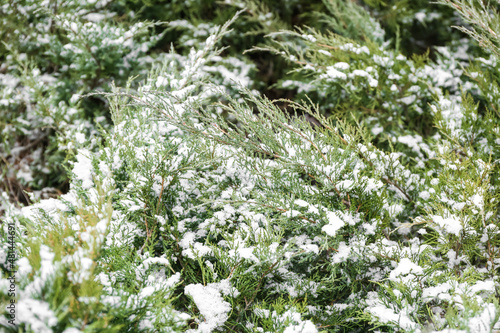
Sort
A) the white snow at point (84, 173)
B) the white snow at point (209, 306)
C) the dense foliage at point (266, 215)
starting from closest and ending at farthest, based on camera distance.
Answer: the dense foliage at point (266, 215)
the white snow at point (209, 306)
the white snow at point (84, 173)

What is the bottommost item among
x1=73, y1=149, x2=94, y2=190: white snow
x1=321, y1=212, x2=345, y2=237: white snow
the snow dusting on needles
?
the snow dusting on needles

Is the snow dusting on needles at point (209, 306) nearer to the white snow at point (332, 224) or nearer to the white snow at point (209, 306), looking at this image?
the white snow at point (209, 306)

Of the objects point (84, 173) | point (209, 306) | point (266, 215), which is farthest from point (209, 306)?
point (84, 173)

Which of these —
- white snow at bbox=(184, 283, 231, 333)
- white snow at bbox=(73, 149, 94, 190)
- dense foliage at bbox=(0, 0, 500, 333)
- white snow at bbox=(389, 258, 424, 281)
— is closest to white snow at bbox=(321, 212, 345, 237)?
dense foliage at bbox=(0, 0, 500, 333)

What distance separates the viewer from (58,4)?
7.99ft

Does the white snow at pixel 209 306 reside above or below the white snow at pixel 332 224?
below

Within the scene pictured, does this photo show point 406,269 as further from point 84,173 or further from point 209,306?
point 84,173

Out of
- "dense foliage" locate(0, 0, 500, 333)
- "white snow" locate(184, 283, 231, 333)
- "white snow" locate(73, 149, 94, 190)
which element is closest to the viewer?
"dense foliage" locate(0, 0, 500, 333)

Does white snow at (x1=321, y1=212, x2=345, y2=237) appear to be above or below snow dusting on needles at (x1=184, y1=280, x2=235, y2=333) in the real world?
above

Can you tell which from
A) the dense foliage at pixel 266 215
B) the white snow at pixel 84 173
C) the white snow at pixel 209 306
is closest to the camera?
the dense foliage at pixel 266 215

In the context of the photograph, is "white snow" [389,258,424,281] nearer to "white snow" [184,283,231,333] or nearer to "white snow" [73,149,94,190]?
"white snow" [184,283,231,333]

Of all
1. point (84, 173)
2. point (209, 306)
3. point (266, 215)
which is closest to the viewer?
→ point (209, 306)

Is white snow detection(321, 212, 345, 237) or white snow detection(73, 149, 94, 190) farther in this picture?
white snow detection(73, 149, 94, 190)

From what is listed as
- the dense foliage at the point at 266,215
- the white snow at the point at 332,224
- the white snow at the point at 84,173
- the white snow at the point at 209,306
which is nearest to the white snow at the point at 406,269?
the dense foliage at the point at 266,215
